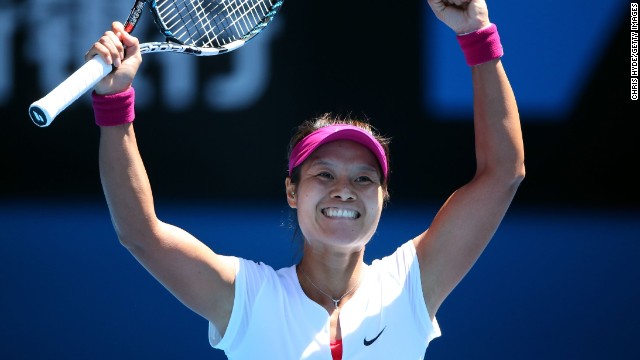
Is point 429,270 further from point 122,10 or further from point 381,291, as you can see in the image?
point 122,10


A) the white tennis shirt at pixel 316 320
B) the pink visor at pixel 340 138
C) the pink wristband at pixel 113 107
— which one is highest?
the pink wristband at pixel 113 107

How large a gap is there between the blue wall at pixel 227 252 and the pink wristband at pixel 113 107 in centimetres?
171

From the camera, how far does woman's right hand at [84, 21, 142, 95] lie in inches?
94.7

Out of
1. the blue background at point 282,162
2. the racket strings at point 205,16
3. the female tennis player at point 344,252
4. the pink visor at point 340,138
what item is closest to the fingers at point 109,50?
the female tennis player at point 344,252

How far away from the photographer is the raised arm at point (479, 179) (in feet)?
9.06

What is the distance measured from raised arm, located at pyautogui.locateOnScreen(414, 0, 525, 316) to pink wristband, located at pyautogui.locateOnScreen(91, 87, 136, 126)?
0.84 m

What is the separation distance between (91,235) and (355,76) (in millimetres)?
1216

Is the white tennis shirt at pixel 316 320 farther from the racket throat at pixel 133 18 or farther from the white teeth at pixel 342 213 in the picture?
the racket throat at pixel 133 18

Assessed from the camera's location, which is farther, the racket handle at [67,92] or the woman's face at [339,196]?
the woman's face at [339,196]

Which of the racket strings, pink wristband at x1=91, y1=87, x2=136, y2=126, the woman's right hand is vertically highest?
the racket strings

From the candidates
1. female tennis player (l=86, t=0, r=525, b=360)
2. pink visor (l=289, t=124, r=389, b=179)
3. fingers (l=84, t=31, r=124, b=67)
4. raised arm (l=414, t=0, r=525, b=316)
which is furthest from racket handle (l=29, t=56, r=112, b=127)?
raised arm (l=414, t=0, r=525, b=316)

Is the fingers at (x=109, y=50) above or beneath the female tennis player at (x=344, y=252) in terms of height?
above

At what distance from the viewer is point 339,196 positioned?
273 centimetres

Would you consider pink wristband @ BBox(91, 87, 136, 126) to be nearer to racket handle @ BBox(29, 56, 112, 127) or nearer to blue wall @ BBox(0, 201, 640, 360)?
racket handle @ BBox(29, 56, 112, 127)
